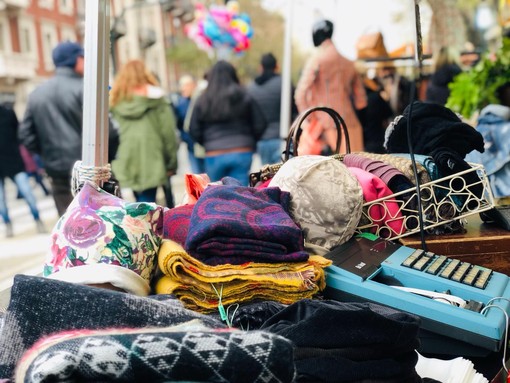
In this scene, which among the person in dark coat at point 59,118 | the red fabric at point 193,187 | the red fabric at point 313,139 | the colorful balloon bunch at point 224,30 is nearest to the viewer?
the red fabric at point 193,187

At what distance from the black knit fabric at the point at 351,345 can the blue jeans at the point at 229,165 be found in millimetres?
4304

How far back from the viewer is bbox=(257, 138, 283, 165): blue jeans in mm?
6469

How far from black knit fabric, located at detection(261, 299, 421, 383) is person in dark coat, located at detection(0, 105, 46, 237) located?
6965mm

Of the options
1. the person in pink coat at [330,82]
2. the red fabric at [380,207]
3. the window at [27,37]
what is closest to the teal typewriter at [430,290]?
the red fabric at [380,207]

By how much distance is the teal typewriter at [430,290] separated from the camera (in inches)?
50.0

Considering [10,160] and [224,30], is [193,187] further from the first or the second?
[224,30]

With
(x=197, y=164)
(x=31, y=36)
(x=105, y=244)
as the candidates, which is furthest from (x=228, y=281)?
(x=31, y=36)

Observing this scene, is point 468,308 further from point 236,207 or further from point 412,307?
point 236,207

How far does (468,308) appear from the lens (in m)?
1.33

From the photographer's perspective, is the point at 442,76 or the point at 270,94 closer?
the point at 442,76

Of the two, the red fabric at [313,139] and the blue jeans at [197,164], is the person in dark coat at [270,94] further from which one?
the red fabric at [313,139]

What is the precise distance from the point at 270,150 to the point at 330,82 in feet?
5.21

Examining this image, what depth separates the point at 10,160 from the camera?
295 inches

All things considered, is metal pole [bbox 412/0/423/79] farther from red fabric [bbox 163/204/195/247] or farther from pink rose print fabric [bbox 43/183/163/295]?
pink rose print fabric [bbox 43/183/163/295]
